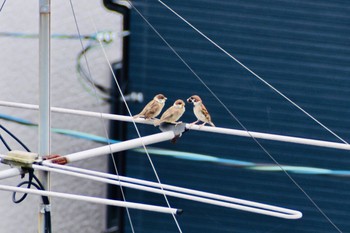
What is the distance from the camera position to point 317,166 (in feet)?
32.7

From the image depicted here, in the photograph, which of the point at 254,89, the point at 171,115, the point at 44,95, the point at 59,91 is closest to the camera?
the point at 44,95

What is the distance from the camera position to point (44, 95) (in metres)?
6.75

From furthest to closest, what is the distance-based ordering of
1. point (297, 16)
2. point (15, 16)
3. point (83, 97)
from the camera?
point (83, 97) < point (15, 16) < point (297, 16)

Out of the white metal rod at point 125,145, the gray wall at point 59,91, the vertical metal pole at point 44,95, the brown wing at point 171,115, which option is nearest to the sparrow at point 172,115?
the brown wing at point 171,115

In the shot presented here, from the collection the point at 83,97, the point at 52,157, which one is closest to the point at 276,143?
the point at 83,97

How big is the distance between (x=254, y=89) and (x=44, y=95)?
360cm

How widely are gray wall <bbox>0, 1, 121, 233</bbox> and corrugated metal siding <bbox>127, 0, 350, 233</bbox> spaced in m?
1.14

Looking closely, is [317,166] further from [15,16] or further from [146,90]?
[15,16]

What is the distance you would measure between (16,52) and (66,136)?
1.15 metres

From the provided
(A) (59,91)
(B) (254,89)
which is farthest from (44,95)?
(A) (59,91)

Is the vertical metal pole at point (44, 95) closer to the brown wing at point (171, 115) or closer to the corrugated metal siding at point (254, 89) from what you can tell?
the brown wing at point (171, 115)

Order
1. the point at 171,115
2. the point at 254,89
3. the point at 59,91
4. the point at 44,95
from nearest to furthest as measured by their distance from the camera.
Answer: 1. the point at 44,95
2. the point at 171,115
3. the point at 254,89
4. the point at 59,91

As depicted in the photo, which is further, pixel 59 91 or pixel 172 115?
pixel 59 91

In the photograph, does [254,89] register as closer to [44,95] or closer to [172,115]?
[172,115]
